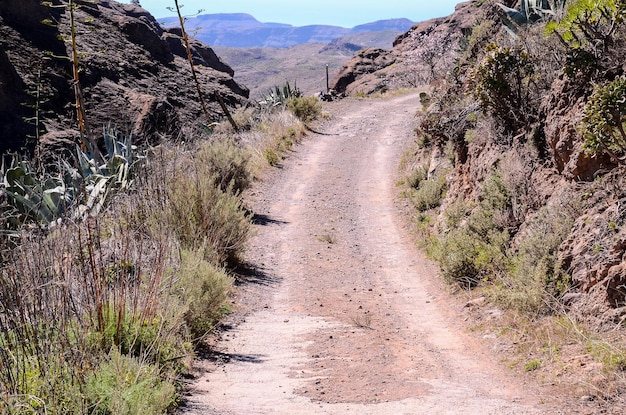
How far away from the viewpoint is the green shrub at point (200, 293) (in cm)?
629

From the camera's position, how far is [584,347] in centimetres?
520

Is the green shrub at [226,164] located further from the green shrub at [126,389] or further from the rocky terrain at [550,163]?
the green shrub at [126,389]

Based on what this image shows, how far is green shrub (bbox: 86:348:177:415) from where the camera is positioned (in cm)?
382

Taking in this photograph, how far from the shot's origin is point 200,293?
6438 mm

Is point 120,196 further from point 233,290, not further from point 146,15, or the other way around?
point 146,15

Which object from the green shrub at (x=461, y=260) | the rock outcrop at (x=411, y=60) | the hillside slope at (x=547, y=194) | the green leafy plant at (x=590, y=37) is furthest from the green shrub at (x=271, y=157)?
the rock outcrop at (x=411, y=60)

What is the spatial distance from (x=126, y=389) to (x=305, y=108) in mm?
19851

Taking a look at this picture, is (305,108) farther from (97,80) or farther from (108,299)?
(108,299)

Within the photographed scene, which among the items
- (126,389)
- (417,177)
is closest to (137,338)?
(126,389)

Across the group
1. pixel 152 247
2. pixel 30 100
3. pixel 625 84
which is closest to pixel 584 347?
pixel 625 84

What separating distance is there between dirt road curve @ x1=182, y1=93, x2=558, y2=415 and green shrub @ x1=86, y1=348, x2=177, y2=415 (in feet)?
1.10

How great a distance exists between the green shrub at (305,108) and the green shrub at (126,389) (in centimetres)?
1849

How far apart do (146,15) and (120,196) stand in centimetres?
2388

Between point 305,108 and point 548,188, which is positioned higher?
point 305,108
